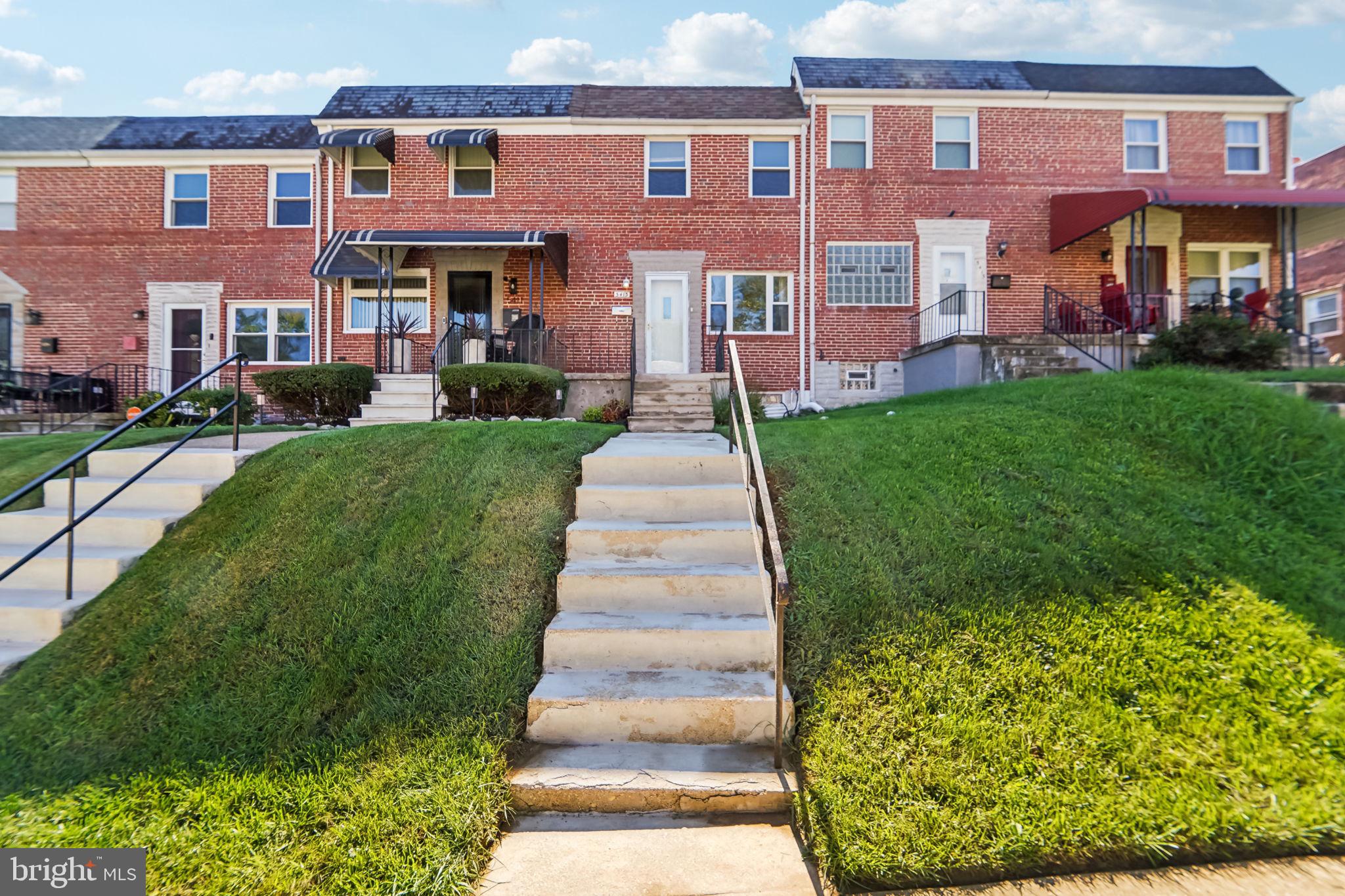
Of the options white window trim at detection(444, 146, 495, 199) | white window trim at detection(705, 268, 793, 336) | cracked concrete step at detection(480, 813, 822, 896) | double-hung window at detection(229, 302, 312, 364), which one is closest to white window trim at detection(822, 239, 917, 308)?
white window trim at detection(705, 268, 793, 336)

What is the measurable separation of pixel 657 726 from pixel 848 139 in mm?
13957

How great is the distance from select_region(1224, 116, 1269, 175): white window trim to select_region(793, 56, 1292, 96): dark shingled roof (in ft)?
1.52

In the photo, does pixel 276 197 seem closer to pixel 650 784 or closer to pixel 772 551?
pixel 772 551

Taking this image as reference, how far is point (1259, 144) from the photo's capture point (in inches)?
542

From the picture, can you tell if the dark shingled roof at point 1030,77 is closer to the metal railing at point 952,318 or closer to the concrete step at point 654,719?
A: the metal railing at point 952,318

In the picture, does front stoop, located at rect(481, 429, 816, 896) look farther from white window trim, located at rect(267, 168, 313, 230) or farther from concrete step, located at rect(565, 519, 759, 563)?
white window trim, located at rect(267, 168, 313, 230)

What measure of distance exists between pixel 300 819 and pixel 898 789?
2423 millimetres

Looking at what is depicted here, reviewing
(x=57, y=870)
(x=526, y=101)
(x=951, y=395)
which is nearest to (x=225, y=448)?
(x=57, y=870)

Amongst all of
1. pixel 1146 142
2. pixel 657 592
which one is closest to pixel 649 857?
pixel 657 592

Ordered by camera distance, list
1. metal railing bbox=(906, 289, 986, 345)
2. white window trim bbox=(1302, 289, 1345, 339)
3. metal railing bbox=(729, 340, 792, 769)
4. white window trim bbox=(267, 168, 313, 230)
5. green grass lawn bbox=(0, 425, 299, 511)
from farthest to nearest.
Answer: white window trim bbox=(1302, 289, 1345, 339), white window trim bbox=(267, 168, 313, 230), metal railing bbox=(906, 289, 986, 345), green grass lawn bbox=(0, 425, 299, 511), metal railing bbox=(729, 340, 792, 769)

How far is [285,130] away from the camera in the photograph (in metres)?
14.6

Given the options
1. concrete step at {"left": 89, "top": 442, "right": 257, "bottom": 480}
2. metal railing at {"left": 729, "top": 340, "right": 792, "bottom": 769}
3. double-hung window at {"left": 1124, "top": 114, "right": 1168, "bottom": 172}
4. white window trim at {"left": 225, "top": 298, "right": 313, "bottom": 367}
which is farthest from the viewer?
white window trim at {"left": 225, "top": 298, "right": 313, "bottom": 367}

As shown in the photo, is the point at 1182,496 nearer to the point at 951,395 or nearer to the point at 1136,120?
the point at 951,395

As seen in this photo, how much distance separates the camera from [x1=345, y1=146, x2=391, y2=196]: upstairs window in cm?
1366
